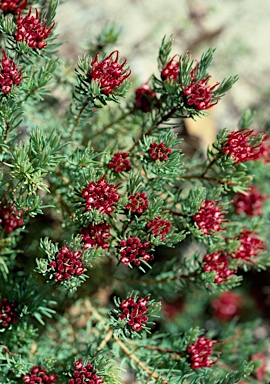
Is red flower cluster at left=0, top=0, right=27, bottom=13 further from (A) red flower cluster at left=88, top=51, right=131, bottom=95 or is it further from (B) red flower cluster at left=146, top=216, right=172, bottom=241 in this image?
(B) red flower cluster at left=146, top=216, right=172, bottom=241

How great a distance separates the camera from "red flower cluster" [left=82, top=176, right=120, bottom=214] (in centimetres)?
109

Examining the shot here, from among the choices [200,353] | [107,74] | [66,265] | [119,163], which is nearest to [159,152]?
[119,163]

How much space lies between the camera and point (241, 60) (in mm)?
2512

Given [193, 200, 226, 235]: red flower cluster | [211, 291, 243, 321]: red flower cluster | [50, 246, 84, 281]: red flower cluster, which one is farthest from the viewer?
[211, 291, 243, 321]: red flower cluster

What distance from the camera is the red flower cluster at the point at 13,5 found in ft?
4.08

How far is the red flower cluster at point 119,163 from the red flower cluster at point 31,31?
0.31m

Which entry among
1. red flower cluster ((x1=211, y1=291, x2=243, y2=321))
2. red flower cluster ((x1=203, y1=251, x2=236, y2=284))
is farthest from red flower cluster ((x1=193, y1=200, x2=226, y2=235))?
red flower cluster ((x1=211, y1=291, x2=243, y2=321))

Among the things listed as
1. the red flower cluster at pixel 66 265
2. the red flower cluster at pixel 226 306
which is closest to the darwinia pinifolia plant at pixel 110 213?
the red flower cluster at pixel 66 265

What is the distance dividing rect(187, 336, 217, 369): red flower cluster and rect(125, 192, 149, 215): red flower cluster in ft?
1.25

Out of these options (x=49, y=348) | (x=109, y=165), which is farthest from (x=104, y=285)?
(x=109, y=165)

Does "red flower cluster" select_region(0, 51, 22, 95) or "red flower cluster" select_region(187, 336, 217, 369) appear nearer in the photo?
"red flower cluster" select_region(0, 51, 22, 95)

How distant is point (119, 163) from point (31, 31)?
1.19 feet

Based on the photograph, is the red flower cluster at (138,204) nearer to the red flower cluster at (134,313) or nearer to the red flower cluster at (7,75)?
the red flower cluster at (134,313)

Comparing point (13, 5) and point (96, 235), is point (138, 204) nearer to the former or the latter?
point (96, 235)
